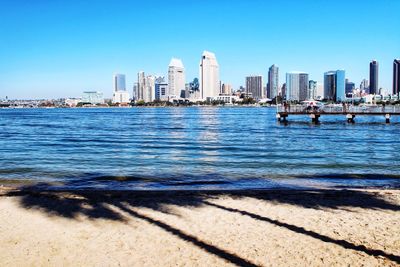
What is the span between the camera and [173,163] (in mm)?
22172

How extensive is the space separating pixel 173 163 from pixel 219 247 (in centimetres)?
1384

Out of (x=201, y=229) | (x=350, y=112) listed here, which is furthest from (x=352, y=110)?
(x=201, y=229)

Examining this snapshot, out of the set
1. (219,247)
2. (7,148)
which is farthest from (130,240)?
(7,148)

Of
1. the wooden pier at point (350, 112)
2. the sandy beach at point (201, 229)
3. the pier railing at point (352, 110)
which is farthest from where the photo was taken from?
the pier railing at point (352, 110)

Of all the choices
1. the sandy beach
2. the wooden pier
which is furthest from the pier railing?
the sandy beach

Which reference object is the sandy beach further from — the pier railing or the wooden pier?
the pier railing

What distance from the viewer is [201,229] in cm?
967

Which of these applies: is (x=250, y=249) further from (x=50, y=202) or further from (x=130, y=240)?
(x=50, y=202)

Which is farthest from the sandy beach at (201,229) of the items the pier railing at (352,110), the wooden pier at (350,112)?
the pier railing at (352,110)

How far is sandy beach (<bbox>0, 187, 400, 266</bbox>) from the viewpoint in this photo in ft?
26.1

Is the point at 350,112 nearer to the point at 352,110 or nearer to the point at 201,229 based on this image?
the point at 352,110

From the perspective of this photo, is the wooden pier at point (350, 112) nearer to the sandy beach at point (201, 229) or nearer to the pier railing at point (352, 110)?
the pier railing at point (352, 110)

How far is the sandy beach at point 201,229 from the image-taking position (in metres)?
7.95

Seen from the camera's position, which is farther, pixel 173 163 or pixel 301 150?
pixel 301 150
